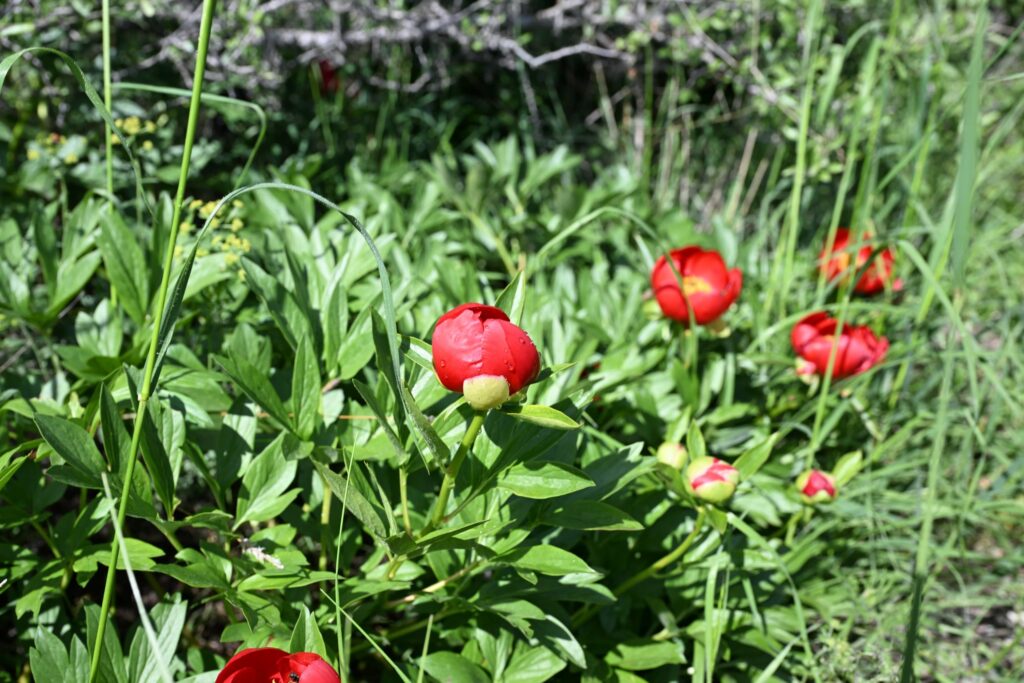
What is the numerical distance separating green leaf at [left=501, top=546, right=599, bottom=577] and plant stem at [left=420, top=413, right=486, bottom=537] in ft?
0.29

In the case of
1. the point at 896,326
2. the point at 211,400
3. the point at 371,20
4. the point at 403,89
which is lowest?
the point at 896,326

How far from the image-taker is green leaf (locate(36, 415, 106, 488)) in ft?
2.59

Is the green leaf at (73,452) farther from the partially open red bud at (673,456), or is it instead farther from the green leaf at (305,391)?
the partially open red bud at (673,456)

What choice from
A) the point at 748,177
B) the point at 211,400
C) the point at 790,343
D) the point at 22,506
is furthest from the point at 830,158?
the point at 22,506

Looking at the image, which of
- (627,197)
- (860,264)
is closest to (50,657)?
(627,197)

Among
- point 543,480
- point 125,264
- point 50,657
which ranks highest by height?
point 125,264

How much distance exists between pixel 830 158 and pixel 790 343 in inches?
28.6

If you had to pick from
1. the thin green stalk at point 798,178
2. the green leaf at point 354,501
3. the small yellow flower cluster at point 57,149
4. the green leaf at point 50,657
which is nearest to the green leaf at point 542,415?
the green leaf at point 354,501

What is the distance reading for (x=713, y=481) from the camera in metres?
0.95

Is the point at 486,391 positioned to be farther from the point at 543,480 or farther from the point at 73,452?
the point at 73,452

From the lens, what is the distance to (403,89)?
2.08m

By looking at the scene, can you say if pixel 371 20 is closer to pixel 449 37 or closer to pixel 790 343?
pixel 449 37

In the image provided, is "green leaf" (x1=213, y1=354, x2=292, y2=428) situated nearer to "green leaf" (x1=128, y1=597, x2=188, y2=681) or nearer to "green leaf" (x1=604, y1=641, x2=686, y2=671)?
"green leaf" (x1=128, y1=597, x2=188, y2=681)

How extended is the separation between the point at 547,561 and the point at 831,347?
0.68 metres
